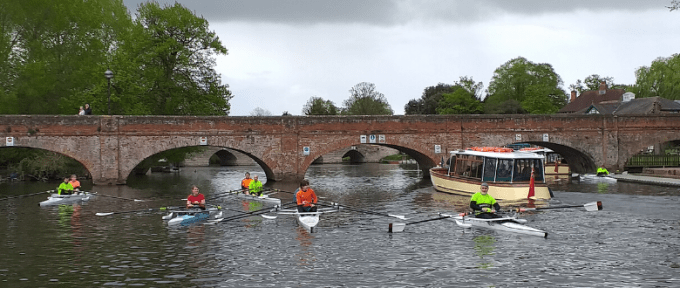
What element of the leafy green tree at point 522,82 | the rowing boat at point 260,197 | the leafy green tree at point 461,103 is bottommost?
the rowing boat at point 260,197

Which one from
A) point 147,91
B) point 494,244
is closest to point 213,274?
point 494,244

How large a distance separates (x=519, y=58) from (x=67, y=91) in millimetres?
63368

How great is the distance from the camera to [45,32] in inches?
1844

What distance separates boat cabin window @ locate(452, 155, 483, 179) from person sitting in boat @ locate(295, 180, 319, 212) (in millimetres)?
10179

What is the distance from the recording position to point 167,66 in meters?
48.6

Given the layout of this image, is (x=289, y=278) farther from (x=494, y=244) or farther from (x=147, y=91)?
(x=147, y=91)

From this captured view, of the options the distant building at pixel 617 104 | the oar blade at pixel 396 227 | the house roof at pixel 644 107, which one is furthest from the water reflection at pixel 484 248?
the house roof at pixel 644 107

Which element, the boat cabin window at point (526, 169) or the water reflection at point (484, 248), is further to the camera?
the boat cabin window at point (526, 169)

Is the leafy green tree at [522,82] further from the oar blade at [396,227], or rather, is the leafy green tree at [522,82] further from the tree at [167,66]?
the oar blade at [396,227]

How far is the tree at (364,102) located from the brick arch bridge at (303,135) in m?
49.9

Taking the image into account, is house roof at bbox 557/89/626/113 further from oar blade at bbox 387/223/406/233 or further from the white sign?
oar blade at bbox 387/223/406/233

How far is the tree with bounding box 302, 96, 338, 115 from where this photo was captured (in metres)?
89.9

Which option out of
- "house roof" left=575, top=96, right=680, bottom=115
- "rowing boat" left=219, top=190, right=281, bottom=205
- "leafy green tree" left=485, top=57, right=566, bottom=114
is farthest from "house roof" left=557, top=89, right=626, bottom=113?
"rowing boat" left=219, top=190, right=281, bottom=205

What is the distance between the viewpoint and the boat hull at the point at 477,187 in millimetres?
26891
